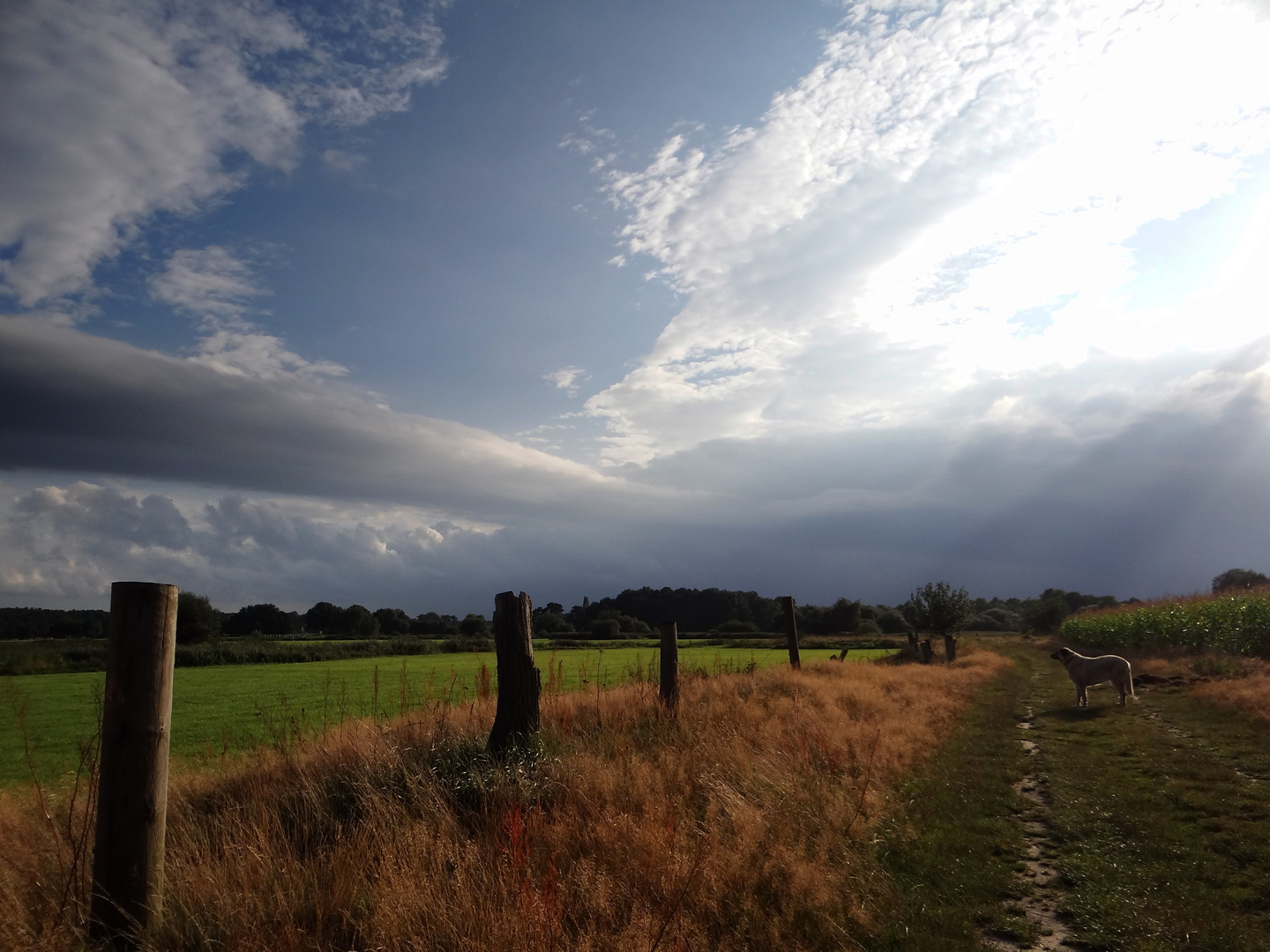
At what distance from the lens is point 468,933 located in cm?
411

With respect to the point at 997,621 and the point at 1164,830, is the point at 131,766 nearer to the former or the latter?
the point at 1164,830

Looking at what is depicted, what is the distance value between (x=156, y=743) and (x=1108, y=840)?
28.9 ft

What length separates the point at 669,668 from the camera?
11.9 meters

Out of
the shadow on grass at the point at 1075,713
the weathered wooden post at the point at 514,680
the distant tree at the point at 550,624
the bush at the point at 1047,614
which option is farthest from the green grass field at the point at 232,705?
the bush at the point at 1047,614

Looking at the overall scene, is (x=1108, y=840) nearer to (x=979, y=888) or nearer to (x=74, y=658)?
(x=979, y=888)

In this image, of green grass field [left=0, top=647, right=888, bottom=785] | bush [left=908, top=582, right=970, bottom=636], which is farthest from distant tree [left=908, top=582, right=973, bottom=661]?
green grass field [left=0, top=647, right=888, bottom=785]

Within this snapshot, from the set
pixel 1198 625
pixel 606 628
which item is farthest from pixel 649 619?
pixel 1198 625

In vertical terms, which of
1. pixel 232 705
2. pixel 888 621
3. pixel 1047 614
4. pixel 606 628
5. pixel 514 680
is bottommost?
pixel 888 621

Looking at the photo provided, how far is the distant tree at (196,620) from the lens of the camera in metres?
64.8

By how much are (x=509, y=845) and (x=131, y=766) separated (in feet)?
8.76

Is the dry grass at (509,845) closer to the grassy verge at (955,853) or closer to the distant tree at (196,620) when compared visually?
the grassy verge at (955,853)

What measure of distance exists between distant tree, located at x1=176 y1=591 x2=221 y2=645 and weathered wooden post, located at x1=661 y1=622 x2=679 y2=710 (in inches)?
2603

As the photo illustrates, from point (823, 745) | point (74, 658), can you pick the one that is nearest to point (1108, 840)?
point (823, 745)

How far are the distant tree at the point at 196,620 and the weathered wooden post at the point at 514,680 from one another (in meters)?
68.2
